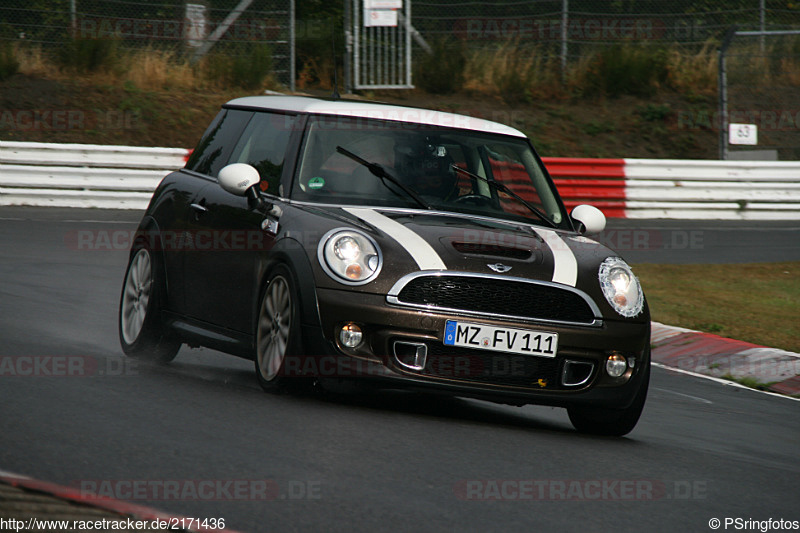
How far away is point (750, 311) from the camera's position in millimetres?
12703

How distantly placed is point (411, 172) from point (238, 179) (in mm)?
959

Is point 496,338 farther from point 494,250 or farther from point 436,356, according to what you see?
point 494,250

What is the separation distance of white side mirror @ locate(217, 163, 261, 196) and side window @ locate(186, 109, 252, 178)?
82cm

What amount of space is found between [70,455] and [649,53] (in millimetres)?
25066

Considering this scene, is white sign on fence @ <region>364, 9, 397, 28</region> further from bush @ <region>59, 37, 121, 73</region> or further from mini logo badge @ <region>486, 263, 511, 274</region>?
mini logo badge @ <region>486, 263, 511, 274</region>

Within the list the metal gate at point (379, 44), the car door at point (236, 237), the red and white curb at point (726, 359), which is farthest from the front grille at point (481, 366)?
the metal gate at point (379, 44)

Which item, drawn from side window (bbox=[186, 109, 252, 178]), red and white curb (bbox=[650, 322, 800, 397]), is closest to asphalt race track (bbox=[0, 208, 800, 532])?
red and white curb (bbox=[650, 322, 800, 397])

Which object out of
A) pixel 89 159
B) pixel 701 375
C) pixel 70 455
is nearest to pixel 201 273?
pixel 70 455

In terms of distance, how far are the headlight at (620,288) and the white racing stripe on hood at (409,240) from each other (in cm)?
90

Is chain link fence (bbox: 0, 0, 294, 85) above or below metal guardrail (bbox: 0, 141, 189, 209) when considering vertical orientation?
above

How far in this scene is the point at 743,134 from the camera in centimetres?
2316

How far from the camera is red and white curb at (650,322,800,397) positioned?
9.65m

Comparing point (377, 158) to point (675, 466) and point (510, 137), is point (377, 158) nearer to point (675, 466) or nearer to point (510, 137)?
point (510, 137)

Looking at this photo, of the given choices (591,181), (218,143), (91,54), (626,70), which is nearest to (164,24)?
(91,54)
